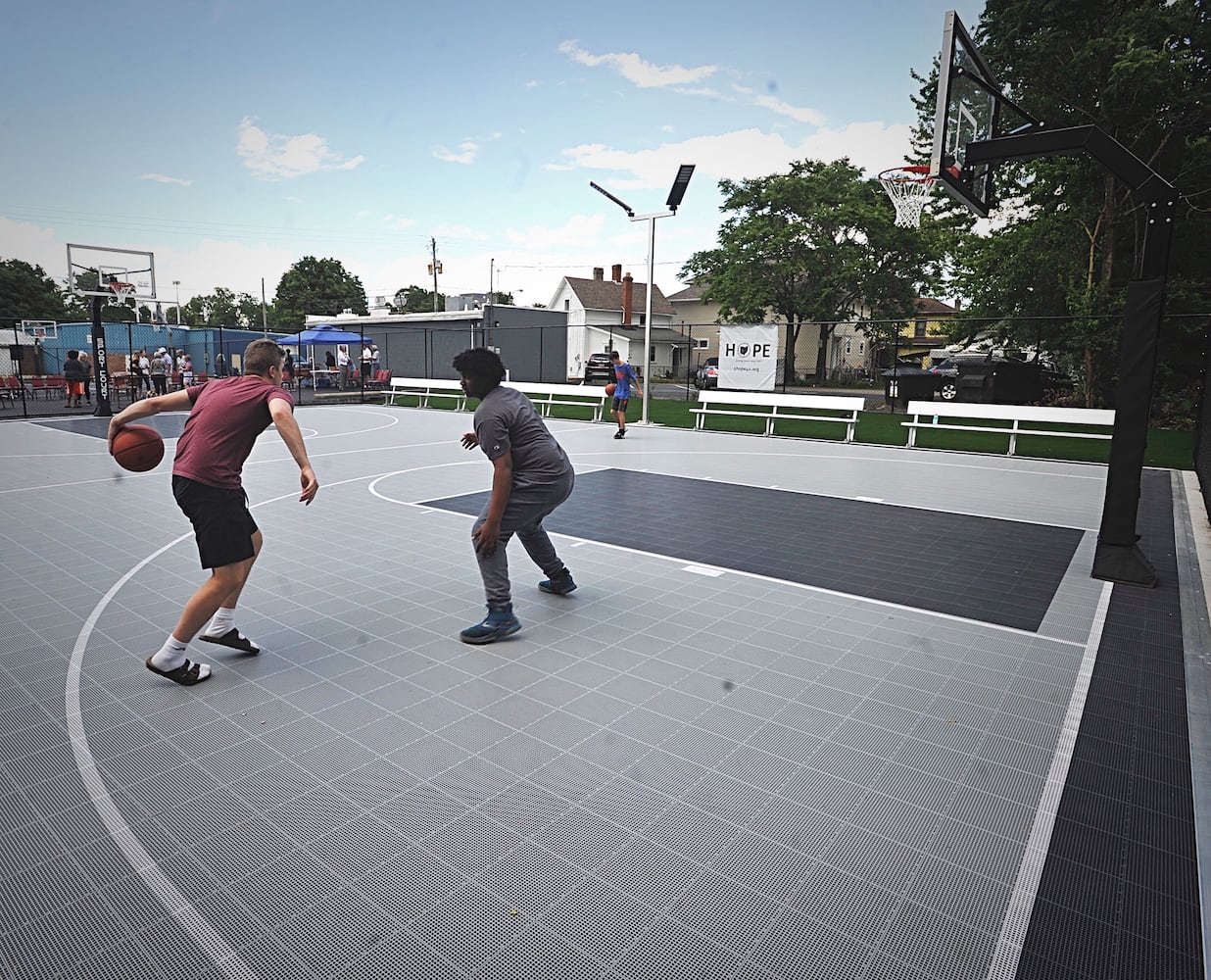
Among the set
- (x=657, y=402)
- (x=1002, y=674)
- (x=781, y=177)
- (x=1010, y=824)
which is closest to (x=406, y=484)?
(x=1002, y=674)

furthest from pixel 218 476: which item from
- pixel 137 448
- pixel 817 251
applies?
pixel 817 251

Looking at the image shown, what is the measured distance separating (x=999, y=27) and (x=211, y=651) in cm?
2341

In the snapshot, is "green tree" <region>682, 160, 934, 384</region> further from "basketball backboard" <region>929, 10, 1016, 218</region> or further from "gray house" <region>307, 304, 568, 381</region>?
"basketball backboard" <region>929, 10, 1016, 218</region>

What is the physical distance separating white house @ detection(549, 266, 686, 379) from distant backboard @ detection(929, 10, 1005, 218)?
120 ft

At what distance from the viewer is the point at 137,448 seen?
483 centimetres

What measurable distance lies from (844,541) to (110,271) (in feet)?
73.0

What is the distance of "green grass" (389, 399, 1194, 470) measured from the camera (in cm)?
1462

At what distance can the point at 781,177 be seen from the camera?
125 ft

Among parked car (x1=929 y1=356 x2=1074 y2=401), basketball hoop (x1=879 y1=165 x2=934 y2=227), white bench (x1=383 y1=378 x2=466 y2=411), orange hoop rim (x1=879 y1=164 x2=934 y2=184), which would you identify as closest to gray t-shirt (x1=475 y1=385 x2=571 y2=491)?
basketball hoop (x1=879 y1=165 x2=934 y2=227)

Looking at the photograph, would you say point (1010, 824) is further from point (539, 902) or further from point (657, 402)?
point (657, 402)

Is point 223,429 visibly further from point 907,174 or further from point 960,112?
point 907,174

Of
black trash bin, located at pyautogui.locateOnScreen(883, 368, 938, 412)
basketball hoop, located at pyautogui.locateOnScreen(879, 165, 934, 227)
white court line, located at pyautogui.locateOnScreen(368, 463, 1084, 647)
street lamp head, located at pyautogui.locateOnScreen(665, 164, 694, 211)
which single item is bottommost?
white court line, located at pyautogui.locateOnScreen(368, 463, 1084, 647)

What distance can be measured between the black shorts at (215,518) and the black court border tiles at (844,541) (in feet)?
12.9

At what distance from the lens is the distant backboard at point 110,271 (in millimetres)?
21469
